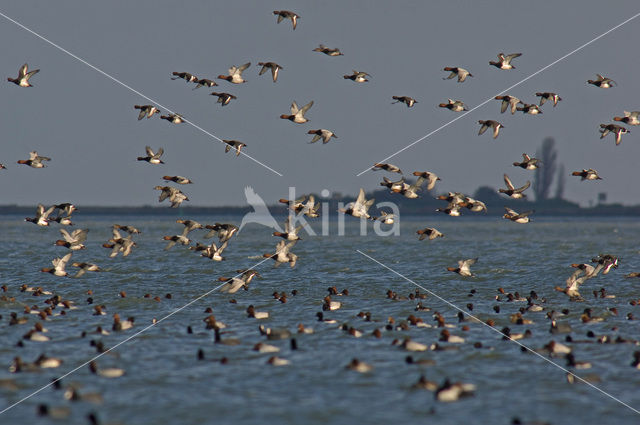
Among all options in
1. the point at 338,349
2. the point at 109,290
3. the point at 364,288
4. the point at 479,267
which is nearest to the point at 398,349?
the point at 338,349

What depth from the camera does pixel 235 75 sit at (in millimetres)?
37031

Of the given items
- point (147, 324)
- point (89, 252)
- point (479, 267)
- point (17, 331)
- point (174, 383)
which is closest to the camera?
point (174, 383)

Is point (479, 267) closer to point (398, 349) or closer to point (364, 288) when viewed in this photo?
point (364, 288)

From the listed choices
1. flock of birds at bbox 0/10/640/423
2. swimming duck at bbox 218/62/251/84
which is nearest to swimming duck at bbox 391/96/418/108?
flock of birds at bbox 0/10/640/423

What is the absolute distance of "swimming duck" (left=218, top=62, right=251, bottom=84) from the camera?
120 feet

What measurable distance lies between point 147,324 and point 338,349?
8.79 meters

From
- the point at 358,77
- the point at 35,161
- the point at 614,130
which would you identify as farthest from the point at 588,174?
the point at 35,161

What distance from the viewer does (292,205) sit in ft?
116

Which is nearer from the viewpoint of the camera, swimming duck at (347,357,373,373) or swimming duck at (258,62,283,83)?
swimming duck at (347,357,373,373)

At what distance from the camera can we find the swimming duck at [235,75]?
36.5 meters

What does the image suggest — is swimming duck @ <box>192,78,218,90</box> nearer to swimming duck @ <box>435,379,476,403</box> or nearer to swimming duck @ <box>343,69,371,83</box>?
swimming duck @ <box>343,69,371,83</box>

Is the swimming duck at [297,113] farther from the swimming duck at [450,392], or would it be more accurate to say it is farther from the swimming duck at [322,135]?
the swimming duck at [450,392]

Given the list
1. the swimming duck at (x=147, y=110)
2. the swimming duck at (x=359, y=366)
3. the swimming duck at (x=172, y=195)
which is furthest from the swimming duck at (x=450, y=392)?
the swimming duck at (x=147, y=110)

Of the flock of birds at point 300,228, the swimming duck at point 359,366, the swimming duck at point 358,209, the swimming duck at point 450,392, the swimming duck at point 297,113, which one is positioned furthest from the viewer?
the swimming duck at point 297,113
